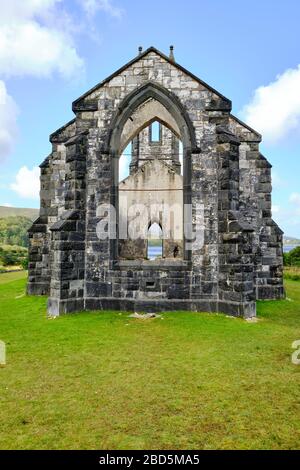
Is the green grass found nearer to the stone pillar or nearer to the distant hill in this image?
the stone pillar

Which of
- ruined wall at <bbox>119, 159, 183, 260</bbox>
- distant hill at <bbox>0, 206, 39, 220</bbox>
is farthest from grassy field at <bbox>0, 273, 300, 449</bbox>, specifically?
distant hill at <bbox>0, 206, 39, 220</bbox>

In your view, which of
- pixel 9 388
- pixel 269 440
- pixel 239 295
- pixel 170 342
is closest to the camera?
pixel 269 440

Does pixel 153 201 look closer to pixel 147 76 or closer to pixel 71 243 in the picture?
pixel 147 76

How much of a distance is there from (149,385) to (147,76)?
26.7 feet

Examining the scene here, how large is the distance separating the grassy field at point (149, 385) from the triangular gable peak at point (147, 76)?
589cm

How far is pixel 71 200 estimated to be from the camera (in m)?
9.80

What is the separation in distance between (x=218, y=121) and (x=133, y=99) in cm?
235

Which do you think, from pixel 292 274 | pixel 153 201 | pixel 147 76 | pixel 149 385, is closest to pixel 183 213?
pixel 147 76

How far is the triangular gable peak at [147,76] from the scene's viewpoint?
9938 mm

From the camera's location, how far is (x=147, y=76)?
395 inches

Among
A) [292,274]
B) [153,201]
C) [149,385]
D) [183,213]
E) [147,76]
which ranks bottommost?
[149,385]

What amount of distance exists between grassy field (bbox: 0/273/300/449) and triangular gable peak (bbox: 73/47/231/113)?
5887mm
